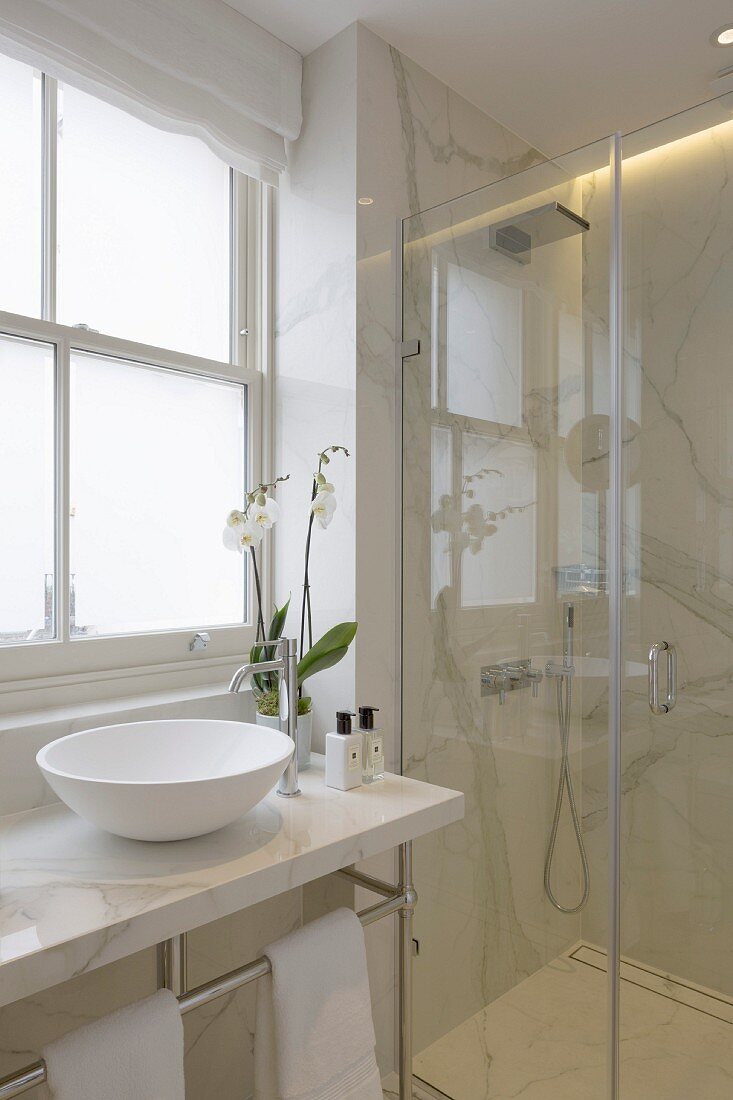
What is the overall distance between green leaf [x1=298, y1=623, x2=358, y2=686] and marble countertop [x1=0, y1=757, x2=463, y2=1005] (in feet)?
0.86

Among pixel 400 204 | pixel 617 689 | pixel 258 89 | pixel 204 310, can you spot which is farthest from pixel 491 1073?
pixel 258 89

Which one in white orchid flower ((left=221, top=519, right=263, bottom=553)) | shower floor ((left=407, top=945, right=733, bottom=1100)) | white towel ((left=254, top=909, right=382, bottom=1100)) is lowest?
shower floor ((left=407, top=945, right=733, bottom=1100))

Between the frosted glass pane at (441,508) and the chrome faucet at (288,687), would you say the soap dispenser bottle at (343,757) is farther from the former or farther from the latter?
the frosted glass pane at (441,508)

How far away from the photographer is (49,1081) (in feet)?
3.18

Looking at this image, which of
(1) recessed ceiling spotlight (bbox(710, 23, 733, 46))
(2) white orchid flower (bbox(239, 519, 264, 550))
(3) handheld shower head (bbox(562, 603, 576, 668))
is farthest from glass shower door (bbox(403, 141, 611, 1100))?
(1) recessed ceiling spotlight (bbox(710, 23, 733, 46))

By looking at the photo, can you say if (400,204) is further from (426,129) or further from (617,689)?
(617,689)

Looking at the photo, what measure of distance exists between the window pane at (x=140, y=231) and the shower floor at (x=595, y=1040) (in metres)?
1.72

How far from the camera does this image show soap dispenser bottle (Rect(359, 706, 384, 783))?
5.00 feet

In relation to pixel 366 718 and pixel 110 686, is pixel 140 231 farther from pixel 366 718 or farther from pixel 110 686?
pixel 366 718

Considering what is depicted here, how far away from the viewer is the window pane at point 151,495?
164 centimetres

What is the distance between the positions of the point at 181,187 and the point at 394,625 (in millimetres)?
1216

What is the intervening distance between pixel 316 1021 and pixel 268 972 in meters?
0.12

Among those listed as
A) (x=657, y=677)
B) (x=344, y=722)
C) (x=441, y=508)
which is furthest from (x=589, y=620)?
(x=344, y=722)

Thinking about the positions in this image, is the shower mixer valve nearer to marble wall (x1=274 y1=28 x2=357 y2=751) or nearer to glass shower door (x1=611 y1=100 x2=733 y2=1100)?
glass shower door (x1=611 y1=100 x2=733 y2=1100)
